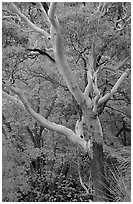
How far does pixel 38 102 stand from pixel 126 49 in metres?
3.55

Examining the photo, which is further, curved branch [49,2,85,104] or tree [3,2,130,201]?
tree [3,2,130,201]

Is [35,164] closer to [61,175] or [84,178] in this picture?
[61,175]

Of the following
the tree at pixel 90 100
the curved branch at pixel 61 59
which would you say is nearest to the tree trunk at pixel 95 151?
the tree at pixel 90 100

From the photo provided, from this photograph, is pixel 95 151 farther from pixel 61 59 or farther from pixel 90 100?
pixel 61 59

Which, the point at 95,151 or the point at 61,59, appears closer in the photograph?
the point at 61,59

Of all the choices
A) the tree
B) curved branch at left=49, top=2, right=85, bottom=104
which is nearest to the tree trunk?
the tree

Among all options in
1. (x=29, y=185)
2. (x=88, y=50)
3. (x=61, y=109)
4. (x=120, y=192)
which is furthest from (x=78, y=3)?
(x=29, y=185)

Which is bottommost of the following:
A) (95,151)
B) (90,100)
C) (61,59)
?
(95,151)

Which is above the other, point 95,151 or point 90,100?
point 90,100


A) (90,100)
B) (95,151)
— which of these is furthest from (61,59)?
(95,151)

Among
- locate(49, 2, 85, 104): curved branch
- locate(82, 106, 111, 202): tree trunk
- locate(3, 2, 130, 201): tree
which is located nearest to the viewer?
locate(49, 2, 85, 104): curved branch

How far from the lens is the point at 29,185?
8.30 metres

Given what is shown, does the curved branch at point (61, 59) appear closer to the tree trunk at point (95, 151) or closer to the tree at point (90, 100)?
the tree at point (90, 100)

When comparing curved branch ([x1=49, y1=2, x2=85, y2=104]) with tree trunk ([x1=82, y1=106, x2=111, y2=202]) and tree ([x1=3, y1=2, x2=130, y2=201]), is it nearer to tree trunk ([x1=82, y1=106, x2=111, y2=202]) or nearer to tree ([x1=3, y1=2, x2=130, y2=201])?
tree ([x1=3, y1=2, x2=130, y2=201])
